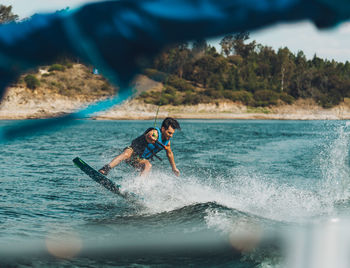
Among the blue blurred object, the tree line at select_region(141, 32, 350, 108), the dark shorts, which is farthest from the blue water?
the tree line at select_region(141, 32, 350, 108)

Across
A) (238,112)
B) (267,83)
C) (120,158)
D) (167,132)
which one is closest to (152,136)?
(167,132)

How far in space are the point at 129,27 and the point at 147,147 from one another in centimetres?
559

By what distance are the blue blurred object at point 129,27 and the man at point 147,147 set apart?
174 inches

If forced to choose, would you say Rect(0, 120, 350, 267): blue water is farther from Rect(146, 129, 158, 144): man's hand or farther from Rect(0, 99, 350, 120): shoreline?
Rect(0, 99, 350, 120): shoreline

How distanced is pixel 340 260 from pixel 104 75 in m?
3.28

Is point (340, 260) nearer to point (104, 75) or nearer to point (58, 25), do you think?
point (104, 75)

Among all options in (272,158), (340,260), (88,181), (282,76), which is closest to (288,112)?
(282,76)

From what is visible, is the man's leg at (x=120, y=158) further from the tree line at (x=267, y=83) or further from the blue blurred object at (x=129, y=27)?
the tree line at (x=267, y=83)

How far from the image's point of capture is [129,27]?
2779 millimetres

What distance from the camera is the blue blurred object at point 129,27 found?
7.98 ft

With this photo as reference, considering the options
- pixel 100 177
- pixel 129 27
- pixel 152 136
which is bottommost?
pixel 100 177

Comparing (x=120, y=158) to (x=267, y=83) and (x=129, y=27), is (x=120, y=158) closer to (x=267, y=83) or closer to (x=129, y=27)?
(x=129, y=27)

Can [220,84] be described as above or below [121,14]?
above

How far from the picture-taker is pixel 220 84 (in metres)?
68.1
